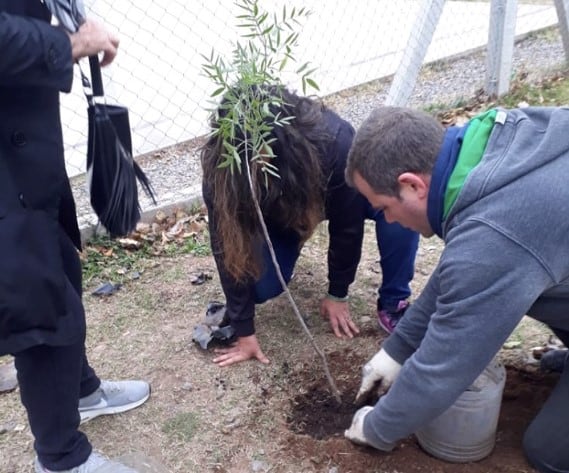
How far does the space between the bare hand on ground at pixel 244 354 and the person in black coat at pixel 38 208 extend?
823 mm

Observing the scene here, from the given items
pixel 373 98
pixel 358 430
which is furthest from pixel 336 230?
pixel 373 98

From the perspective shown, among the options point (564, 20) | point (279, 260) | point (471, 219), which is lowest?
point (279, 260)

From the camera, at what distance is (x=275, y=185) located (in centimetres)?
220

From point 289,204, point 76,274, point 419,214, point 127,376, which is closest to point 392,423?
point 419,214

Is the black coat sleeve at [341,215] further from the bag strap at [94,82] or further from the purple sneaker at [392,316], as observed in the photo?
the bag strap at [94,82]

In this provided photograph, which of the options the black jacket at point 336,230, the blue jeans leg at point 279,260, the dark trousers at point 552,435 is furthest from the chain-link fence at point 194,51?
the dark trousers at point 552,435

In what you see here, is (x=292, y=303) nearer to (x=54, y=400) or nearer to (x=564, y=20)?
(x=54, y=400)

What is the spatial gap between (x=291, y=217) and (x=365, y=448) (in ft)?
2.58

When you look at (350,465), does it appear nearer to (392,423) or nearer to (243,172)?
(392,423)

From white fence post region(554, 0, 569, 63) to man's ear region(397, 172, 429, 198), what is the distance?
413 cm

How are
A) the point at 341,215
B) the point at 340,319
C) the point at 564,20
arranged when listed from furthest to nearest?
the point at 564,20
the point at 340,319
the point at 341,215

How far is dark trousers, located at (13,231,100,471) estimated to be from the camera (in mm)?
1827

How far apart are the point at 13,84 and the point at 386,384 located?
141 cm

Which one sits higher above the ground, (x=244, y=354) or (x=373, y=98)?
(x=373, y=98)
